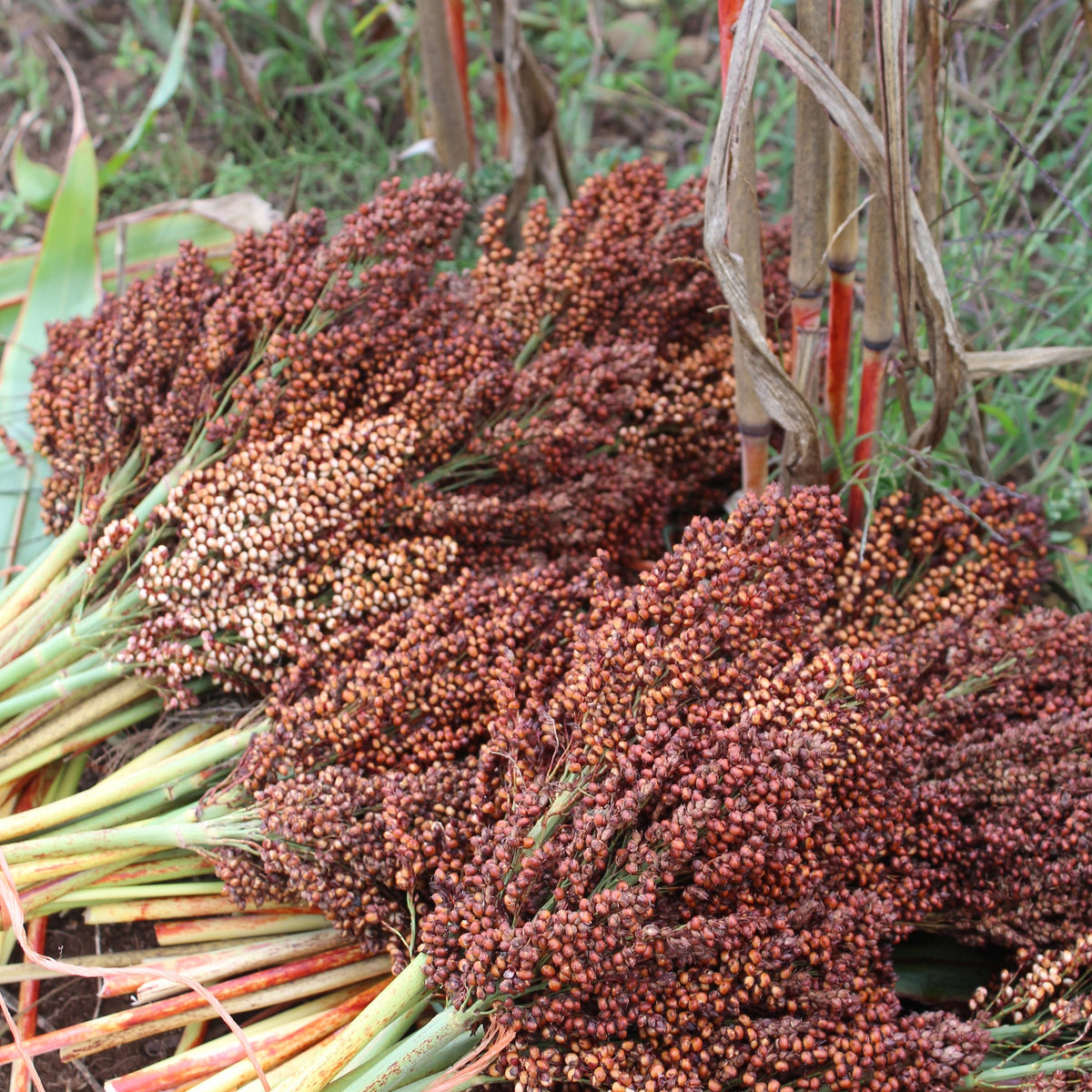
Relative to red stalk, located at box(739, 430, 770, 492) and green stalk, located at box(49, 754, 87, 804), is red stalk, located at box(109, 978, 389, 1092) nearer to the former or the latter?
green stalk, located at box(49, 754, 87, 804)

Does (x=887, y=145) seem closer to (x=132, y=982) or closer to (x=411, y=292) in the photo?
(x=411, y=292)

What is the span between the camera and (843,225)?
1.63m

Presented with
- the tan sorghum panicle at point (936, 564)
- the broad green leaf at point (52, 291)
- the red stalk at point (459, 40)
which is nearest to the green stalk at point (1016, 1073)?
the tan sorghum panicle at point (936, 564)

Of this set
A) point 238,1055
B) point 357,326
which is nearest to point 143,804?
point 238,1055

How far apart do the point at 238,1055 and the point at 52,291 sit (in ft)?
5.24

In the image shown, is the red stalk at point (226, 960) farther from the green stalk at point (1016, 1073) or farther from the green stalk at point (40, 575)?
the green stalk at point (1016, 1073)

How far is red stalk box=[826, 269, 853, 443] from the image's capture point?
177 centimetres

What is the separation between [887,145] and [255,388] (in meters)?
1.05

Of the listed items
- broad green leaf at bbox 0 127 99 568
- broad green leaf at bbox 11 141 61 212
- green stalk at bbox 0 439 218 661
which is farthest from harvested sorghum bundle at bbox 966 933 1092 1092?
broad green leaf at bbox 11 141 61 212

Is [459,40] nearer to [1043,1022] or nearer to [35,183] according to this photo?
[35,183]

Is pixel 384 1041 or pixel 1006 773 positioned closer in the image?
pixel 384 1041

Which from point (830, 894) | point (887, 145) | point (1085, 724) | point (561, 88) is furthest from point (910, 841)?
point (561, 88)

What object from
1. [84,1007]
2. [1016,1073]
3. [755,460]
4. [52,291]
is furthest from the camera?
[52,291]

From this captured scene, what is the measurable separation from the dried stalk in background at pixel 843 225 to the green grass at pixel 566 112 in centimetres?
69
